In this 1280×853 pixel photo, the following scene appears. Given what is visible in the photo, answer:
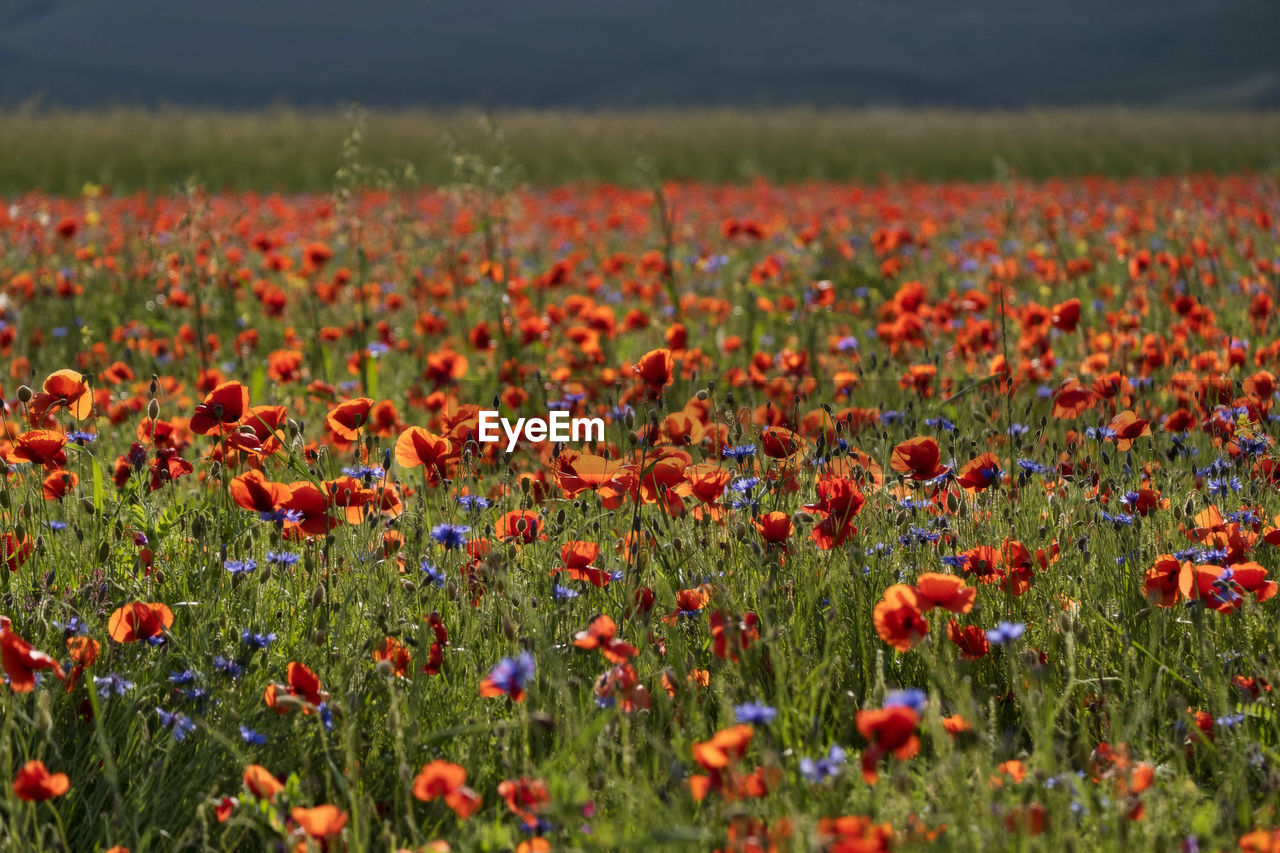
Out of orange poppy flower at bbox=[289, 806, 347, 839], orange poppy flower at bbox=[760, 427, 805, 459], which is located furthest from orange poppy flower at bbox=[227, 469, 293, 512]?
orange poppy flower at bbox=[760, 427, 805, 459]

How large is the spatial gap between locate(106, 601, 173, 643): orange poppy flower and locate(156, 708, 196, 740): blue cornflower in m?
0.13

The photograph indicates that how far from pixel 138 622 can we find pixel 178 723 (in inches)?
7.0

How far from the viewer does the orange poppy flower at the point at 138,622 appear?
1808mm

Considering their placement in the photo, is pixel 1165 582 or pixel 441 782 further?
pixel 1165 582

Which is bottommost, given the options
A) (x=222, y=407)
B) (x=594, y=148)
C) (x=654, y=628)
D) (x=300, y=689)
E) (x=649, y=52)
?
(x=654, y=628)

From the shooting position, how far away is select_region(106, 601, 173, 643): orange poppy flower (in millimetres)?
1808

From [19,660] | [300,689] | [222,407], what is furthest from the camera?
[222,407]

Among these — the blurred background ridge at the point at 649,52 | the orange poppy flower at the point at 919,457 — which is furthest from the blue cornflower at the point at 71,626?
the blurred background ridge at the point at 649,52

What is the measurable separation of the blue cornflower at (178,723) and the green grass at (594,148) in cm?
1025

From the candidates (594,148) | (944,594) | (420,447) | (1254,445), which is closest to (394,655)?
(420,447)

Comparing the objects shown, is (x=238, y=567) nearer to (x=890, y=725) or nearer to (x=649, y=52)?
(x=890, y=725)

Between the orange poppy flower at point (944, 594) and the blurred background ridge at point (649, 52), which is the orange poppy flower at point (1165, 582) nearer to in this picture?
the orange poppy flower at point (944, 594)

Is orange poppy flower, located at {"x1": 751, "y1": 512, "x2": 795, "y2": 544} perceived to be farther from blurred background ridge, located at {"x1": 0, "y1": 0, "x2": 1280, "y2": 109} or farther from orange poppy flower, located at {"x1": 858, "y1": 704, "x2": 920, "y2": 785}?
blurred background ridge, located at {"x1": 0, "y1": 0, "x2": 1280, "y2": 109}

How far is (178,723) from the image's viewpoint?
1.75m
